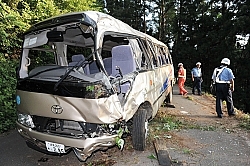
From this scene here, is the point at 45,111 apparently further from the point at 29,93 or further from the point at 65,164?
the point at 65,164

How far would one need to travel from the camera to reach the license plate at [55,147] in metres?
3.67

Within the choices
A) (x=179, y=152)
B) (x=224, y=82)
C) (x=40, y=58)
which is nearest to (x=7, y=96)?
(x=40, y=58)

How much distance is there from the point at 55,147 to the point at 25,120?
791 mm

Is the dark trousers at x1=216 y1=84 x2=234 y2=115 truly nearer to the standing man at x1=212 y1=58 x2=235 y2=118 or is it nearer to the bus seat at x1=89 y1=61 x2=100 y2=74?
the standing man at x1=212 y1=58 x2=235 y2=118

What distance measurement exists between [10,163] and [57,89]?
6.16ft

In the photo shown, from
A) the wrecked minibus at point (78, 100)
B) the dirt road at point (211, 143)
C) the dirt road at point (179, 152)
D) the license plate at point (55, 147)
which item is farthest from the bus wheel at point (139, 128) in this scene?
the license plate at point (55, 147)

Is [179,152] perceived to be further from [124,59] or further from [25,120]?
[25,120]

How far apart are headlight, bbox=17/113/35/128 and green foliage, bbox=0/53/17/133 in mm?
2102

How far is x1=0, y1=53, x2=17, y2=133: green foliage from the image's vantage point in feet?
19.9

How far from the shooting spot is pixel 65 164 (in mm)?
4340

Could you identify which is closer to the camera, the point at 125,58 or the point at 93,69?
the point at 125,58

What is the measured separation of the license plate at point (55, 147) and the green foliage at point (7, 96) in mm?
2790

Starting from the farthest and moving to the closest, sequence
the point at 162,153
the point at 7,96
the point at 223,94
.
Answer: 1. the point at 223,94
2. the point at 7,96
3. the point at 162,153

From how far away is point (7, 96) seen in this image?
618 centimetres
